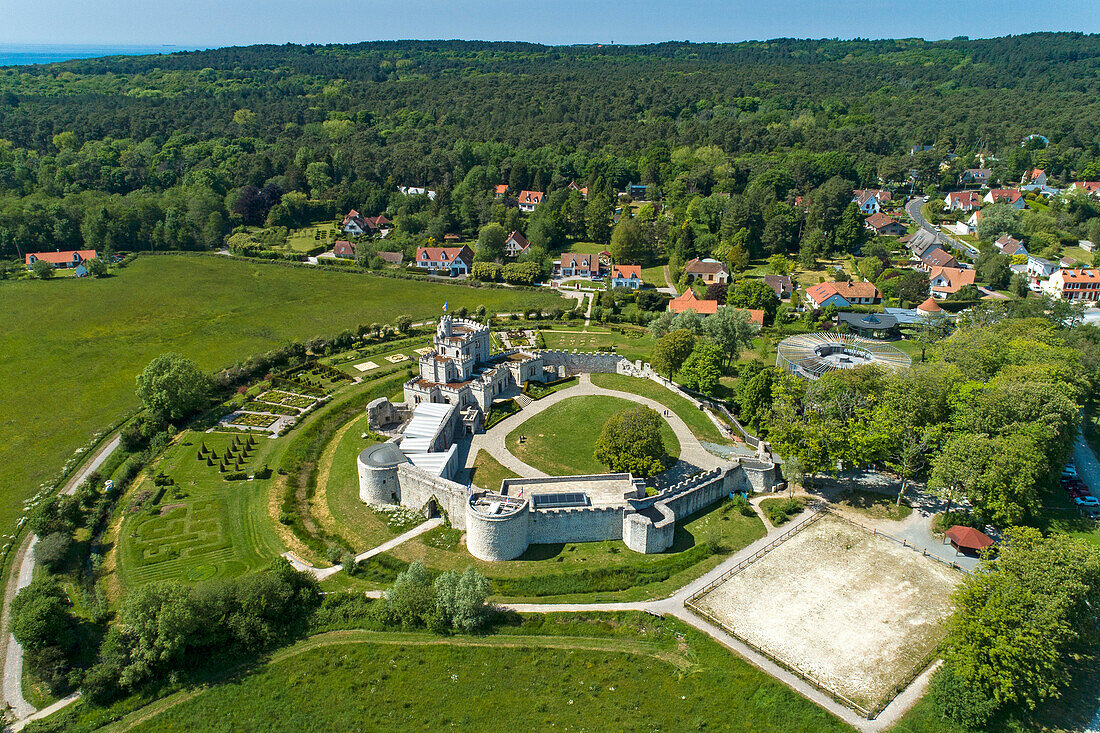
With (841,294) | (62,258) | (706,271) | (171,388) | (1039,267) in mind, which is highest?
(1039,267)

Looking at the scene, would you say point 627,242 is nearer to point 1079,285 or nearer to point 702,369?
point 702,369

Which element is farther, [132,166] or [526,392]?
[132,166]

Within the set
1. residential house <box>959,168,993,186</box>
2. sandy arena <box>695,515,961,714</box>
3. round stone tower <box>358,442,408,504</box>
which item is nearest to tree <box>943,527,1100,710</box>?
sandy arena <box>695,515,961,714</box>

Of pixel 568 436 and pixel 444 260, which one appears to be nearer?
pixel 568 436

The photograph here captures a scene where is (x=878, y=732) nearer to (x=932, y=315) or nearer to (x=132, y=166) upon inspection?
(x=932, y=315)

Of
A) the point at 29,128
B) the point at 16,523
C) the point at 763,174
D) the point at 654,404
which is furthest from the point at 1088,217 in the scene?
the point at 29,128

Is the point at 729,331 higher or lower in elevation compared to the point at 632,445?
higher

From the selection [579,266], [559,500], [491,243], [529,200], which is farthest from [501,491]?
[529,200]
